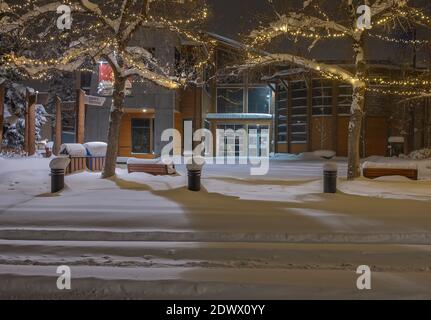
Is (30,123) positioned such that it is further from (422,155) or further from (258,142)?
(422,155)

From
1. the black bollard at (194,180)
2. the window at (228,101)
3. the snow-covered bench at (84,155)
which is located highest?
the window at (228,101)

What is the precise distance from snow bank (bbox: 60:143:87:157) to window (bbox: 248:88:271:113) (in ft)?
75.2

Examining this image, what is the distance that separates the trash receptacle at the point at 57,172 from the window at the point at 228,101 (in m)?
26.4

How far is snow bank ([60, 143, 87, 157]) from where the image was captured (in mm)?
18219

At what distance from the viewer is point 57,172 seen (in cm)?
1406

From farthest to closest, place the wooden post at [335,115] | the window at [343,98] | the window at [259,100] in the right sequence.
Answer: the wooden post at [335,115]
the window at [343,98]
the window at [259,100]

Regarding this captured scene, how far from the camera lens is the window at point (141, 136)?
32.9 metres

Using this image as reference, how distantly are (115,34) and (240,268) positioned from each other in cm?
1091

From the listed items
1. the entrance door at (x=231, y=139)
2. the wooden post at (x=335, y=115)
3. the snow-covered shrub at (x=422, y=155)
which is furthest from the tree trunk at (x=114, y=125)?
the wooden post at (x=335, y=115)

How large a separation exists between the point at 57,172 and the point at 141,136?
19.1 m

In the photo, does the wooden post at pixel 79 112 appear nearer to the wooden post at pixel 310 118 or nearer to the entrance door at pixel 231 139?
the entrance door at pixel 231 139

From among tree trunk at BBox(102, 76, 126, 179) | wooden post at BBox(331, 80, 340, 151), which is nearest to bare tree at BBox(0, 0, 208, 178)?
tree trunk at BBox(102, 76, 126, 179)
